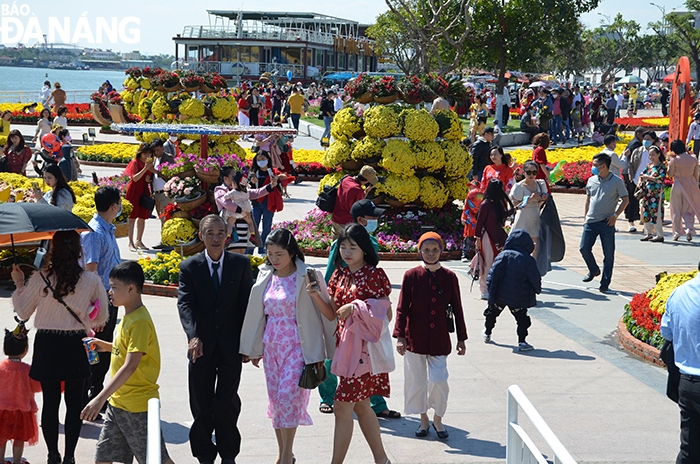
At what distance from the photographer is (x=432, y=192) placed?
15.1 m

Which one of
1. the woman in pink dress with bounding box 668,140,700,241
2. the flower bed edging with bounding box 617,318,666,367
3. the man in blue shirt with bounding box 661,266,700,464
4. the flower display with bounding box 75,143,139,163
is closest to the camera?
the man in blue shirt with bounding box 661,266,700,464

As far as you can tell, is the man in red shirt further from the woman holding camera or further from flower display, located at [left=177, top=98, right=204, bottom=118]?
flower display, located at [left=177, top=98, right=204, bottom=118]

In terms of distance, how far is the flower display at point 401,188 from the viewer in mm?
15047

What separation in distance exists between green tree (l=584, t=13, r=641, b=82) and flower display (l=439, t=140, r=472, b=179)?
79.7 m

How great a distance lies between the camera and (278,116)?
40625mm

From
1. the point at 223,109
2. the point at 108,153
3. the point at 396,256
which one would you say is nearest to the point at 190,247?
the point at 396,256

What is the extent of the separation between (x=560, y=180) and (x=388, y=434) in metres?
16.5

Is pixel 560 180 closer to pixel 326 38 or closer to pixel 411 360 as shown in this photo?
pixel 411 360

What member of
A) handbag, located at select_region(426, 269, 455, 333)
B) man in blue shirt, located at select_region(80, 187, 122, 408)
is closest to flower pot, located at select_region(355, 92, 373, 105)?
man in blue shirt, located at select_region(80, 187, 122, 408)

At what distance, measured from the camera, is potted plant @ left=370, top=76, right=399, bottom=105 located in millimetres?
15539

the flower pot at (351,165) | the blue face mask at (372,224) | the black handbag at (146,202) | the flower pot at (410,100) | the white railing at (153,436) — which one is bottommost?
the black handbag at (146,202)

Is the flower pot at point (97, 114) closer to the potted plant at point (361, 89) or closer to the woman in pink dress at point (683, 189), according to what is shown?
the potted plant at point (361, 89)

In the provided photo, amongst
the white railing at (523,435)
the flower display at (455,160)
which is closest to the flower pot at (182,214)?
the flower display at (455,160)

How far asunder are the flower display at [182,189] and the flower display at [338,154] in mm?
2637
